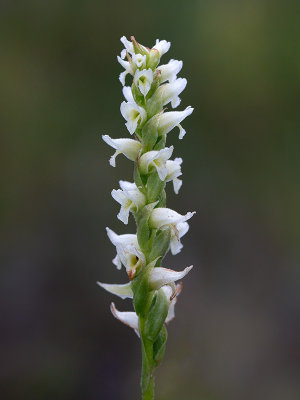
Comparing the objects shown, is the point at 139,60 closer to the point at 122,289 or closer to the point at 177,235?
the point at 177,235

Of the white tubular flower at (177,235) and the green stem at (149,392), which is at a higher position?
the white tubular flower at (177,235)

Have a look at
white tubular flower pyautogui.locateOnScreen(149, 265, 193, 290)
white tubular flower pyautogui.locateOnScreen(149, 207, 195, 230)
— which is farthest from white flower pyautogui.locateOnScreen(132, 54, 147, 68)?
white tubular flower pyautogui.locateOnScreen(149, 265, 193, 290)

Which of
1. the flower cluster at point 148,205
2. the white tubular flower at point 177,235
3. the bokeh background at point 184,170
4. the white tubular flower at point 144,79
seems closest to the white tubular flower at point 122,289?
the flower cluster at point 148,205

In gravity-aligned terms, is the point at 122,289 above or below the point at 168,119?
below

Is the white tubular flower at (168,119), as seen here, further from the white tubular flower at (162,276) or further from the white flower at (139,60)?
the white tubular flower at (162,276)

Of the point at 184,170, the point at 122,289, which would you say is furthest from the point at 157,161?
the point at 184,170

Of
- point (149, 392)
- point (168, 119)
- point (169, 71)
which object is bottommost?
point (149, 392)

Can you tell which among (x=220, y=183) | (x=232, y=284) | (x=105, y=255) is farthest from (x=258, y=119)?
(x=105, y=255)

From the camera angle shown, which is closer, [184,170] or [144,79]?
[144,79]
